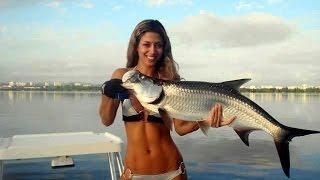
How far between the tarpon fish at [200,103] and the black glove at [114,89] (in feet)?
0.20

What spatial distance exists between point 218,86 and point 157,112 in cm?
75

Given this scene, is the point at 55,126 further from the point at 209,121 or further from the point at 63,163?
the point at 209,121

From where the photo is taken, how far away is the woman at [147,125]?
507 cm

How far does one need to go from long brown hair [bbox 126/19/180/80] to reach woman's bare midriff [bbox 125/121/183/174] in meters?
0.68

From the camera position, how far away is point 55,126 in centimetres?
4138

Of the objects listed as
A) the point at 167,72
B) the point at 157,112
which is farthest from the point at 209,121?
the point at 167,72

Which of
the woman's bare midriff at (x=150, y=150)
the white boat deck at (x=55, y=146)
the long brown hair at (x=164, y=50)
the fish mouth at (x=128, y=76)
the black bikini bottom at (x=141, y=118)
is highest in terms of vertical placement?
the long brown hair at (x=164, y=50)

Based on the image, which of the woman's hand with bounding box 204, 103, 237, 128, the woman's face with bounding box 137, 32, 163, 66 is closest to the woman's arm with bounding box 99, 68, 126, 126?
the woman's face with bounding box 137, 32, 163, 66

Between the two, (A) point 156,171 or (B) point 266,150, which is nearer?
(A) point 156,171

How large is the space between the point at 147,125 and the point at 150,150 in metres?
0.30

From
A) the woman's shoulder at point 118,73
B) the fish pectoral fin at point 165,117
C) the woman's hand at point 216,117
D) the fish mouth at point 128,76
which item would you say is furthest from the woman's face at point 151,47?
the woman's hand at point 216,117

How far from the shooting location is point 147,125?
517 centimetres

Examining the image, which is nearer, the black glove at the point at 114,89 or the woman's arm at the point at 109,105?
the black glove at the point at 114,89

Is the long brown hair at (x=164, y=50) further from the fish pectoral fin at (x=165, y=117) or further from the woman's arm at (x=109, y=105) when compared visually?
the fish pectoral fin at (x=165, y=117)
